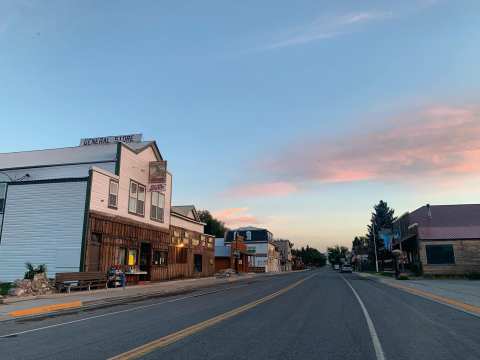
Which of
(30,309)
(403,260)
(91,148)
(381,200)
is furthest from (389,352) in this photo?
(381,200)

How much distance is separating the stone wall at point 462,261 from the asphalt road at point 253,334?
3124 centimetres

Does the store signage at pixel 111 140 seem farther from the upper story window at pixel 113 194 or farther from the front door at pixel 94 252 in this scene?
the front door at pixel 94 252

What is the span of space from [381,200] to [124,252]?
267 feet

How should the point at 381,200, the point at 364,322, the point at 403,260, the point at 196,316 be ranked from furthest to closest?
the point at 381,200
the point at 403,260
the point at 196,316
the point at 364,322

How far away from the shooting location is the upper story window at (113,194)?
27609mm

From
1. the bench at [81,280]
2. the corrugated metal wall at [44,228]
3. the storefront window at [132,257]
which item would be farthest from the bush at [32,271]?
the storefront window at [132,257]

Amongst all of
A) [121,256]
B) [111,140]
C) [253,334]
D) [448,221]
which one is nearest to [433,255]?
[448,221]

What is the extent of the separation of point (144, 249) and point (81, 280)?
1022cm

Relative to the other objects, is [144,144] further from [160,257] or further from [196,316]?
[196,316]

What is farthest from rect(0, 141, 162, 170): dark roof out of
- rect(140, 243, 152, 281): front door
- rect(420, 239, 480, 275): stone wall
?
rect(420, 239, 480, 275): stone wall

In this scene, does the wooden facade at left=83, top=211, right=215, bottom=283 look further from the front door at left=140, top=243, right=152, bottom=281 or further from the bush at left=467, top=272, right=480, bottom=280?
the bush at left=467, top=272, right=480, bottom=280

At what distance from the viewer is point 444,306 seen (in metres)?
15.3

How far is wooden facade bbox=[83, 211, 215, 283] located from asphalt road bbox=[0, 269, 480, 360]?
12467mm

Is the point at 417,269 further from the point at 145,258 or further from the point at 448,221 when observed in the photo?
the point at 145,258
